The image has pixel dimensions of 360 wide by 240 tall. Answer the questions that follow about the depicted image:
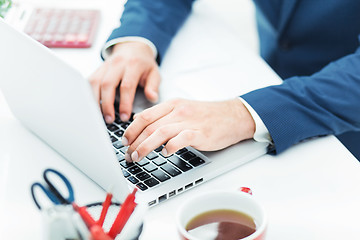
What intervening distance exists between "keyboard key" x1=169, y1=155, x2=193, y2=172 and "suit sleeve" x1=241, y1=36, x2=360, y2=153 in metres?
0.15

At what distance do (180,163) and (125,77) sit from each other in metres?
0.27

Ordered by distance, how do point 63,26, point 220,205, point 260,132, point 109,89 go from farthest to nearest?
point 63,26 → point 109,89 → point 260,132 → point 220,205

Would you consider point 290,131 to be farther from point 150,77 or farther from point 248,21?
point 248,21

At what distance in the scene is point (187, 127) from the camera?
78 centimetres

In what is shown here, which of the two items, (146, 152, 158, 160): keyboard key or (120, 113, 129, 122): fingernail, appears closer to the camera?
(146, 152, 158, 160): keyboard key

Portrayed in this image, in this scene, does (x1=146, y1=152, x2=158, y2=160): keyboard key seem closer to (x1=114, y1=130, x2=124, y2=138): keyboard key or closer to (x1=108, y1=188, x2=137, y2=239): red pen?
(x1=114, y1=130, x2=124, y2=138): keyboard key

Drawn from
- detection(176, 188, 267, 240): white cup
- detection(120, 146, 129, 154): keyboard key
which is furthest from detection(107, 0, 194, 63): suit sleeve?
detection(176, 188, 267, 240): white cup

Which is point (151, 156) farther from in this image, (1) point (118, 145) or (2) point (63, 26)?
(2) point (63, 26)

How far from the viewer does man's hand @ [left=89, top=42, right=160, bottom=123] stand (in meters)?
0.90

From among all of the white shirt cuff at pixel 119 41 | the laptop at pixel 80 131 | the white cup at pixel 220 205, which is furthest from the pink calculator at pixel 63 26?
the white cup at pixel 220 205

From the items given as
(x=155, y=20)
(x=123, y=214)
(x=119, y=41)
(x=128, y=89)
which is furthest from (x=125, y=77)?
(x=123, y=214)

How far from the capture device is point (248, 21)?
8.59 ft

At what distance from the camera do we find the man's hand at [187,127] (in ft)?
2.43

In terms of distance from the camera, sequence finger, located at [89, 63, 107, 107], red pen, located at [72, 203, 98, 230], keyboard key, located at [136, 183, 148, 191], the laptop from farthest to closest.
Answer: finger, located at [89, 63, 107, 107] → keyboard key, located at [136, 183, 148, 191] → the laptop → red pen, located at [72, 203, 98, 230]
